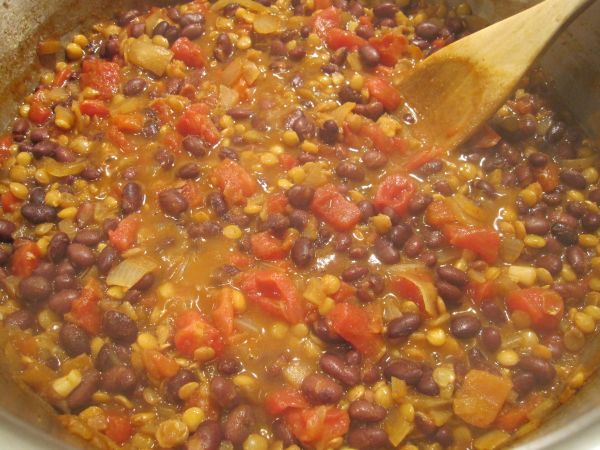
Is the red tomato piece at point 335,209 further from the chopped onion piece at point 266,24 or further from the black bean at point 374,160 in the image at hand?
the chopped onion piece at point 266,24

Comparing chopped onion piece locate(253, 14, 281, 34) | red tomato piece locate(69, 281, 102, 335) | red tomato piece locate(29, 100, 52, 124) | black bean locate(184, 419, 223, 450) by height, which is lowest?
black bean locate(184, 419, 223, 450)

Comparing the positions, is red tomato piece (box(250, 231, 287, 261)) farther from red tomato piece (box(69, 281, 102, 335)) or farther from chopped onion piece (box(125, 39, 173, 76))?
chopped onion piece (box(125, 39, 173, 76))

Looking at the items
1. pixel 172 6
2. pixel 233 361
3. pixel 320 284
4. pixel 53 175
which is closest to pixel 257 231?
pixel 320 284

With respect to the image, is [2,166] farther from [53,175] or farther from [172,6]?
[172,6]

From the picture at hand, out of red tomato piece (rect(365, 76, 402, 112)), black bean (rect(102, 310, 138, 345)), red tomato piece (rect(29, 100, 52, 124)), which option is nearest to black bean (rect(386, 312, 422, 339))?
black bean (rect(102, 310, 138, 345))

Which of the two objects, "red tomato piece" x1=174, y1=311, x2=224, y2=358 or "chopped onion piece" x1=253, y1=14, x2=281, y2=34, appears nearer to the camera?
"red tomato piece" x1=174, y1=311, x2=224, y2=358

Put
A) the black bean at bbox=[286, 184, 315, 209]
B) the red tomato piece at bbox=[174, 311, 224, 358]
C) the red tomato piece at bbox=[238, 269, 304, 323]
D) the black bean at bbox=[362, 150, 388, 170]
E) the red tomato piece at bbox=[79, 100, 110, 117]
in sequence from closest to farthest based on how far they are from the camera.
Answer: the red tomato piece at bbox=[174, 311, 224, 358], the red tomato piece at bbox=[238, 269, 304, 323], the black bean at bbox=[286, 184, 315, 209], the black bean at bbox=[362, 150, 388, 170], the red tomato piece at bbox=[79, 100, 110, 117]
